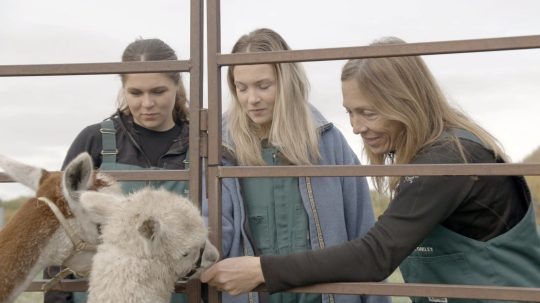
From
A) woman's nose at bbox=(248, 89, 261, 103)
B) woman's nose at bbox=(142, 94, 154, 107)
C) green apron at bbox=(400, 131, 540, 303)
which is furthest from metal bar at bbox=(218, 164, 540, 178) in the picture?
woman's nose at bbox=(142, 94, 154, 107)

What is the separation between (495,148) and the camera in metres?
2.92

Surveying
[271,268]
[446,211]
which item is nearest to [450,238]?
[446,211]

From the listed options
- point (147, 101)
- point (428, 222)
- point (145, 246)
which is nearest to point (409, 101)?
point (428, 222)

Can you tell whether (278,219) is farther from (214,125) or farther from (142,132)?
(142,132)

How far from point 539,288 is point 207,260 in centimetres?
135

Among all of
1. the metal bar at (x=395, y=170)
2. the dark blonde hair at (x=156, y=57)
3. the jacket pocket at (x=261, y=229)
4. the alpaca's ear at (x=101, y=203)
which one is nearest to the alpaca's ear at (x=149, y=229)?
the alpaca's ear at (x=101, y=203)

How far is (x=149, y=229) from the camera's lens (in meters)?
2.63

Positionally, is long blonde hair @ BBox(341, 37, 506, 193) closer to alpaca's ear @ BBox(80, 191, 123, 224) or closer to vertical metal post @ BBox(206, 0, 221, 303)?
vertical metal post @ BBox(206, 0, 221, 303)

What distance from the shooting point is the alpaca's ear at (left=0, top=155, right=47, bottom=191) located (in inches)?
126

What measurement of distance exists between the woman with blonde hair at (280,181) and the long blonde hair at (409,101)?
0.53 metres

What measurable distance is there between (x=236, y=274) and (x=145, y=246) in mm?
478

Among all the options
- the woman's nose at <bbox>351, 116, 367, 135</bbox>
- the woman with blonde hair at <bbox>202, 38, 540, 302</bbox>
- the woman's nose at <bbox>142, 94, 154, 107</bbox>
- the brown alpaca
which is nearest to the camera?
the woman with blonde hair at <bbox>202, 38, 540, 302</bbox>

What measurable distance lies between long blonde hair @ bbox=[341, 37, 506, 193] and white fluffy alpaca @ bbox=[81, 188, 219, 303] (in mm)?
962

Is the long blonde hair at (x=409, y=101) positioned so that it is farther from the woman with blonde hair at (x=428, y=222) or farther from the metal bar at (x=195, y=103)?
the metal bar at (x=195, y=103)
